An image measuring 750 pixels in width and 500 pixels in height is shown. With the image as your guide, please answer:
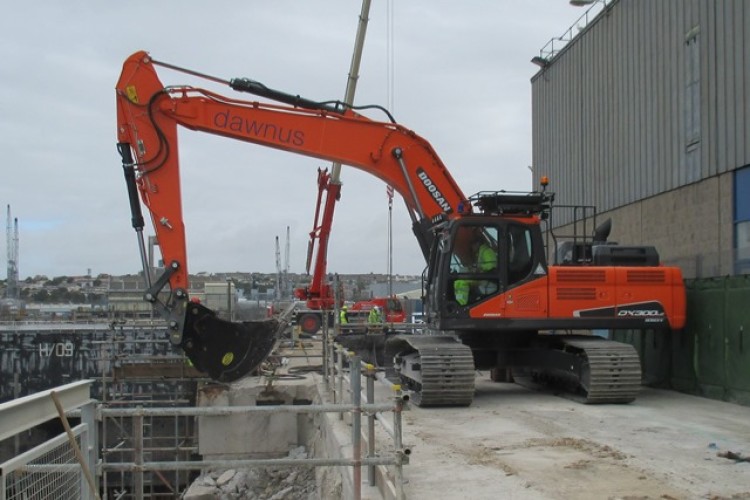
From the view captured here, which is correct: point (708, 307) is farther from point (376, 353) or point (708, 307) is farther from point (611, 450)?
point (376, 353)

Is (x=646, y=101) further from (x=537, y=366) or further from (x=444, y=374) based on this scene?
(x=444, y=374)

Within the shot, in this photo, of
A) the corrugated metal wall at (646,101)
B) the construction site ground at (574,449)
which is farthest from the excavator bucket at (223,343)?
the corrugated metal wall at (646,101)

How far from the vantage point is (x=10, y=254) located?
53.3 m

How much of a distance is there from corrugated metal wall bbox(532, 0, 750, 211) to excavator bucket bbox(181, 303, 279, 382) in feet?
30.4

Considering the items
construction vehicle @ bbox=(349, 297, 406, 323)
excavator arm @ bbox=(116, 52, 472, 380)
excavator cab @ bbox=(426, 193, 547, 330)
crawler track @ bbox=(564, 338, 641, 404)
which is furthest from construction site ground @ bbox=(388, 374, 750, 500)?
construction vehicle @ bbox=(349, 297, 406, 323)

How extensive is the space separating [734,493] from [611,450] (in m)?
1.82

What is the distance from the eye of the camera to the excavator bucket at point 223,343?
1145 cm

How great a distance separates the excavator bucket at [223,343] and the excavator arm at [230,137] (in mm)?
15

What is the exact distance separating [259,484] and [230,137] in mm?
6504

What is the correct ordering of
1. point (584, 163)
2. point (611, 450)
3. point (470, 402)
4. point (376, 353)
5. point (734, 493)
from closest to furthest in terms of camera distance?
→ point (734, 493), point (611, 450), point (470, 402), point (376, 353), point (584, 163)

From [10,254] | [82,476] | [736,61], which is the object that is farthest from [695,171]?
[10,254]

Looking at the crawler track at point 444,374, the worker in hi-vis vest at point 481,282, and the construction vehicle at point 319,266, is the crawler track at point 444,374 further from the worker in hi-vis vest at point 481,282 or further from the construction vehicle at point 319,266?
the construction vehicle at point 319,266

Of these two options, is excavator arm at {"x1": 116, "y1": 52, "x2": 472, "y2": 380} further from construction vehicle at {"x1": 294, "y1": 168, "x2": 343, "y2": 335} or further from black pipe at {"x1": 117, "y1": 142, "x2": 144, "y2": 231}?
construction vehicle at {"x1": 294, "y1": 168, "x2": 343, "y2": 335}

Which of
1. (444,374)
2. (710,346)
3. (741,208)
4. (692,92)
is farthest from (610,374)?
(692,92)
